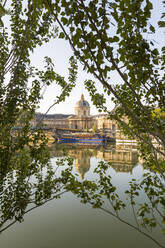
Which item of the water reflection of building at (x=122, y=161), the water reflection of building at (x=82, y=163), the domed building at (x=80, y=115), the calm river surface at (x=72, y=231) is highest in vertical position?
the domed building at (x=80, y=115)

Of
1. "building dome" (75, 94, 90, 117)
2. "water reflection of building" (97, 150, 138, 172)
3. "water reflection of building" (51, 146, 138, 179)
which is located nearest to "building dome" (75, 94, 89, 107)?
"building dome" (75, 94, 90, 117)

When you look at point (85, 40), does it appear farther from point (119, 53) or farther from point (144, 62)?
point (144, 62)

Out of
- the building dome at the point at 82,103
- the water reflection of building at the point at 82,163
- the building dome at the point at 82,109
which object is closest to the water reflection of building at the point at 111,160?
the water reflection of building at the point at 82,163

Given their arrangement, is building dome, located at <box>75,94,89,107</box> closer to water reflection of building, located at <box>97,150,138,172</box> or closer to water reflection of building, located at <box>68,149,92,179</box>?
water reflection of building, located at <box>68,149,92,179</box>

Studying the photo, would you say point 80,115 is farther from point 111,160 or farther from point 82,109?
point 111,160

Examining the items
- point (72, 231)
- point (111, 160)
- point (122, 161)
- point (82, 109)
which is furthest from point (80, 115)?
point (72, 231)

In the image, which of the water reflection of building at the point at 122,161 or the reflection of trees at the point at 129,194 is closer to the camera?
the reflection of trees at the point at 129,194

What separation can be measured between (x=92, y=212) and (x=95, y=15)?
7.14 m

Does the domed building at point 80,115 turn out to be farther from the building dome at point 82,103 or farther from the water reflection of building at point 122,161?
the water reflection of building at point 122,161

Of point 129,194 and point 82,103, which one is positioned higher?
point 82,103

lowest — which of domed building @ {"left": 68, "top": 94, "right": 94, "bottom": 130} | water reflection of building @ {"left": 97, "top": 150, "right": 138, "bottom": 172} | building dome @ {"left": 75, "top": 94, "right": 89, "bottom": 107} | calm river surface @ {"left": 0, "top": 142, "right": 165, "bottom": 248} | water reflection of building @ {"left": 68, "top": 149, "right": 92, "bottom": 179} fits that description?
calm river surface @ {"left": 0, "top": 142, "right": 165, "bottom": 248}

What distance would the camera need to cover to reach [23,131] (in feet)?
12.8

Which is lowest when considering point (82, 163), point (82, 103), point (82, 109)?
point (82, 163)

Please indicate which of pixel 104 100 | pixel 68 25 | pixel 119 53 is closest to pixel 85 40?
pixel 68 25
